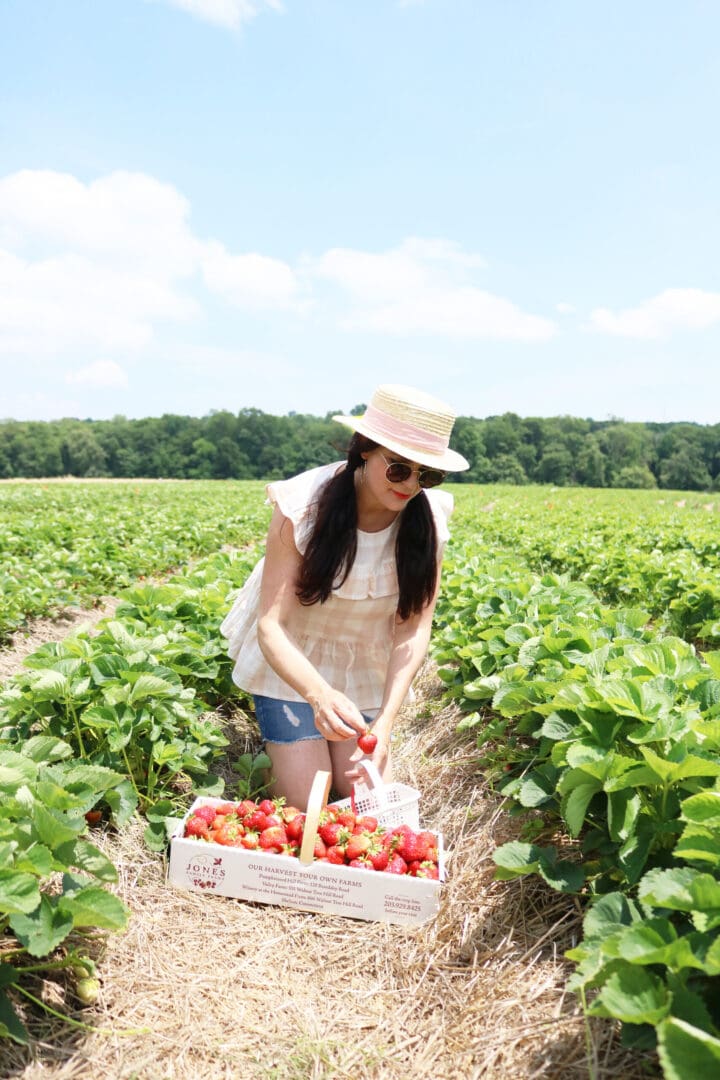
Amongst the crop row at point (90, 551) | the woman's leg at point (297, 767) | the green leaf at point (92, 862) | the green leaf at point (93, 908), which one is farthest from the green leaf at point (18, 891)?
Result: the crop row at point (90, 551)

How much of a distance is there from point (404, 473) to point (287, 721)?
1.29 m

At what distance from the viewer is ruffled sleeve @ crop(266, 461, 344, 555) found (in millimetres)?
3090

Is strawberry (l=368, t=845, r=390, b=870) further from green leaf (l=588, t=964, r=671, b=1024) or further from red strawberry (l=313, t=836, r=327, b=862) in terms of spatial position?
green leaf (l=588, t=964, r=671, b=1024)

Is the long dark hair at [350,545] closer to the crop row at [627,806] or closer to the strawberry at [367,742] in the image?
the crop row at [627,806]

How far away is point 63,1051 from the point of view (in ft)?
6.13

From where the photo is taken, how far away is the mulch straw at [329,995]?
6.06 feet

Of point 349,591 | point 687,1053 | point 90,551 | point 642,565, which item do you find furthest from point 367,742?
point 90,551

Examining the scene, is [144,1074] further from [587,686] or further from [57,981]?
[587,686]

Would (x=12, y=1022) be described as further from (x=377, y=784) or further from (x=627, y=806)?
(x=627, y=806)

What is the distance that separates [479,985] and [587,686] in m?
0.94

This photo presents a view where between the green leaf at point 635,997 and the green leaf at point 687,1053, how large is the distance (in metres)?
0.12

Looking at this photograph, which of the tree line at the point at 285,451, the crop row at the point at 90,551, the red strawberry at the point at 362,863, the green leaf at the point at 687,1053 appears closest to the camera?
the green leaf at the point at 687,1053

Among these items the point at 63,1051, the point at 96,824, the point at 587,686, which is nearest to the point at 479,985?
the point at 587,686

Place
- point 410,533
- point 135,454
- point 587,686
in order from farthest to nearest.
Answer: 1. point 135,454
2. point 410,533
3. point 587,686
